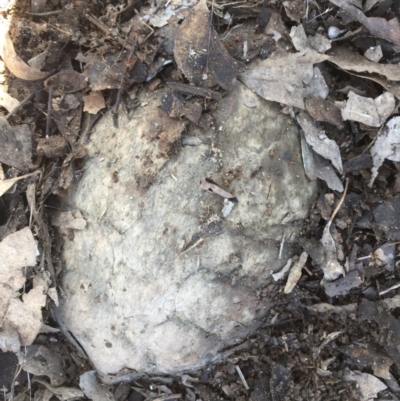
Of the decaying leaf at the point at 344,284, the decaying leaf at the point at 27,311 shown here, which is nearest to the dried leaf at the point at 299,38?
the decaying leaf at the point at 344,284

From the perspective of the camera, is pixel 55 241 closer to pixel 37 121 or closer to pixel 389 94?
pixel 37 121

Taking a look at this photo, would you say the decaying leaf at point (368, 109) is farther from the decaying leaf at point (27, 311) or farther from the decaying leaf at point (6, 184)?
the decaying leaf at point (27, 311)

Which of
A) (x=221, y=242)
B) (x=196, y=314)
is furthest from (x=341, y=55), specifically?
(x=196, y=314)

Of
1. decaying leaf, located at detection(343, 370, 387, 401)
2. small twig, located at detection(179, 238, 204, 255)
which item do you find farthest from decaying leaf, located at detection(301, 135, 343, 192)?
decaying leaf, located at detection(343, 370, 387, 401)

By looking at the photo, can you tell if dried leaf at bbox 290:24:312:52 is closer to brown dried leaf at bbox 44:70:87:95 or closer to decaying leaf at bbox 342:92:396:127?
decaying leaf at bbox 342:92:396:127

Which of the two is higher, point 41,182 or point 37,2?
point 37,2

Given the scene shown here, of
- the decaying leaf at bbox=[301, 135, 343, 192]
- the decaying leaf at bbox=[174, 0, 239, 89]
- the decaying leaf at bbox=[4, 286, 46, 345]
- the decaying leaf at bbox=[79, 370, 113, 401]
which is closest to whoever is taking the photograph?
the decaying leaf at bbox=[174, 0, 239, 89]
